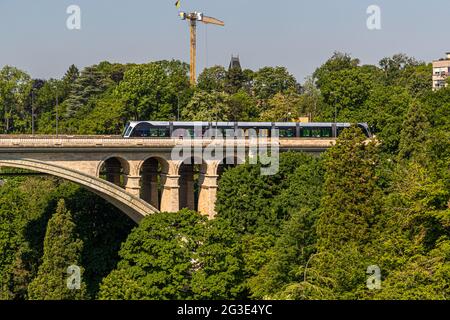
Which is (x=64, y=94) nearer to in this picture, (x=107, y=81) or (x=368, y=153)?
(x=107, y=81)

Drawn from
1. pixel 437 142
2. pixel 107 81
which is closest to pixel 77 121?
pixel 107 81

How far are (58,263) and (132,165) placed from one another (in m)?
9.17

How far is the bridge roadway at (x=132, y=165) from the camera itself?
55125 mm

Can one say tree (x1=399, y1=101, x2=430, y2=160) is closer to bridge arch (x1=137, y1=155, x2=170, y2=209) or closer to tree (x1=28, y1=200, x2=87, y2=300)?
bridge arch (x1=137, y1=155, x2=170, y2=209)

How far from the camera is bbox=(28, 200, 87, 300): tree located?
50.1m

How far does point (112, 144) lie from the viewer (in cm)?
5772

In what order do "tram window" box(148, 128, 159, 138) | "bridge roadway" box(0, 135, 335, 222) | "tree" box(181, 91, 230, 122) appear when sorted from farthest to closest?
"tree" box(181, 91, 230, 122) < "tram window" box(148, 128, 159, 138) < "bridge roadway" box(0, 135, 335, 222)

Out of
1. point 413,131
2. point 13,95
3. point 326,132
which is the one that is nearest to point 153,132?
point 326,132

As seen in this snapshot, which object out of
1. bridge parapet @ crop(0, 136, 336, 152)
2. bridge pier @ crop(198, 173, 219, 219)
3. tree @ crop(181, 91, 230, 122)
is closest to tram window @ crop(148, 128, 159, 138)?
bridge parapet @ crop(0, 136, 336, 152)

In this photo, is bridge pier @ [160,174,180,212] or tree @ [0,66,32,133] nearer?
bridge pier @ [160,174,180,212]

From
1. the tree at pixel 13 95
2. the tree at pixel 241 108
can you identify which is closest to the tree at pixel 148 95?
the tree at pixel 241 108

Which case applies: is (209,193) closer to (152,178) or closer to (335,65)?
(152,178)

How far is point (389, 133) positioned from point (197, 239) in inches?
1105

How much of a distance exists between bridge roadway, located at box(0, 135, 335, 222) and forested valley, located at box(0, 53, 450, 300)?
8.60 feet
